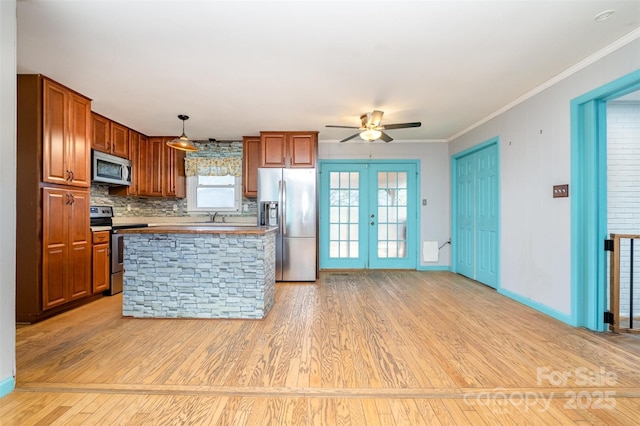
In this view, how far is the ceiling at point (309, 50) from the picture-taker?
2.15m

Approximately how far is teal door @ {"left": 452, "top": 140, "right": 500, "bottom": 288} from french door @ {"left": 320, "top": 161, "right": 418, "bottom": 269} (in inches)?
30.1

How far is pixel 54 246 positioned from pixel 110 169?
1.62m

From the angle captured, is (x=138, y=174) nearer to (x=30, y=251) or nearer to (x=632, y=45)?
(x=30, y=251)

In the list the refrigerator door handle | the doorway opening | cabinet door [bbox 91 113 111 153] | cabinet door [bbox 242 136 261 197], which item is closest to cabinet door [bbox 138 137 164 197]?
cabinet door [bbox 91 113 111 153]

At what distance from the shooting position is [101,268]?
4.00 metres

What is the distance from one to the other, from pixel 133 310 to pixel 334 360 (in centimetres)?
231

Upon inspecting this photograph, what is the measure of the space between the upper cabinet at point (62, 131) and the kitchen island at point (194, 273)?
102 cm

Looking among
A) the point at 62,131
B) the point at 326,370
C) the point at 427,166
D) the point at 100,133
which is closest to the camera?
the point at 326,370

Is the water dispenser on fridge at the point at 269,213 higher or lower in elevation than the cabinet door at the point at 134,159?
lower

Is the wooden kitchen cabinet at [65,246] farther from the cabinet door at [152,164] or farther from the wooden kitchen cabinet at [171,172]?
the wooden kitchen cabinet at [171,172]

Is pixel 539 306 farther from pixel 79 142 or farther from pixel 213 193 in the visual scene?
pixel 79 142

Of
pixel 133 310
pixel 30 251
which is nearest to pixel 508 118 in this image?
pixel 133 310

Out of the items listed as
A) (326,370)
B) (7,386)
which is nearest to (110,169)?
(7,386)

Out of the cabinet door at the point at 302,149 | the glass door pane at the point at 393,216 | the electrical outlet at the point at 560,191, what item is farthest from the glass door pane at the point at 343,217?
the electrical outlet at the point at 560,191
